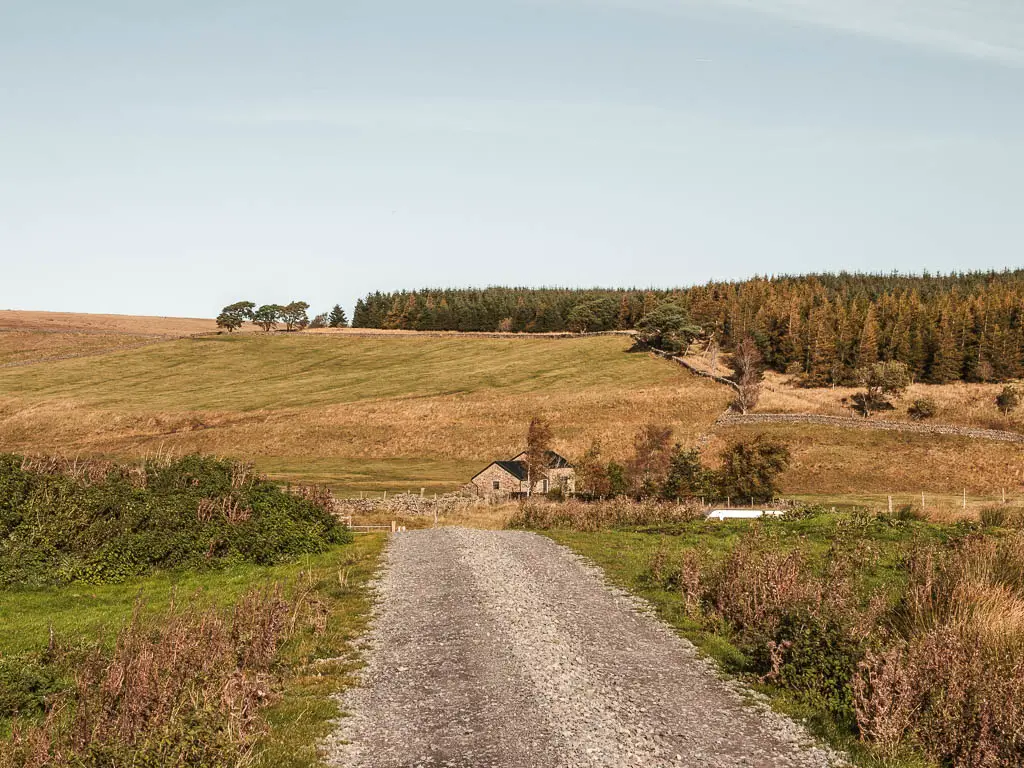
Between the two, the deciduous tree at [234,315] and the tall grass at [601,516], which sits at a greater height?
the deciduous tree at [234,315]

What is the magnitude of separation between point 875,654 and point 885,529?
20274 millimetres

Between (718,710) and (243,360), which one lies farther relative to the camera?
(243,360)

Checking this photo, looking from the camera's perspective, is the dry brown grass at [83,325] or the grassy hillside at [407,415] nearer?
the grassy hillside at [407,415]

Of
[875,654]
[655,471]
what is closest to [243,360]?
[655,471]

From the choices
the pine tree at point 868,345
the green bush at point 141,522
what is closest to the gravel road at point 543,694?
the green bush at point 141,522

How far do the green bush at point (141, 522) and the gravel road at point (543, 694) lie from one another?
8949 millimetres

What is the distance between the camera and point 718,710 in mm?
12500

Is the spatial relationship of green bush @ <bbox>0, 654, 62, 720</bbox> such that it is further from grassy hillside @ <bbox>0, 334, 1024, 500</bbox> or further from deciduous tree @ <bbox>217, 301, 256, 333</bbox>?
deciduous tree @ <bbox>217, 301, 256, 333</bbox>

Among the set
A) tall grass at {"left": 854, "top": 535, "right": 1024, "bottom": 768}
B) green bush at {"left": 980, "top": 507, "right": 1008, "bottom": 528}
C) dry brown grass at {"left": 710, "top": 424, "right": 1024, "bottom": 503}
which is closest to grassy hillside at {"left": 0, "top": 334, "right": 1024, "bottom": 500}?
dry brown grass at {"left": 710, "top": 424, "right": 1024, "bottom": 503}

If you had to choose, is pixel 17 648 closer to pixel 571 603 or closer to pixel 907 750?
pixel 571 603

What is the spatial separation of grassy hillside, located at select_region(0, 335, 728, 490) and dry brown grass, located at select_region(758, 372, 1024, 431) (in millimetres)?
8362

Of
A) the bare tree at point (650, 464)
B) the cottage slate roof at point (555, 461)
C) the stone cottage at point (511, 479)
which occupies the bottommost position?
the stone cottage at point (511, 479)

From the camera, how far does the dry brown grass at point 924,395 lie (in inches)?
3602

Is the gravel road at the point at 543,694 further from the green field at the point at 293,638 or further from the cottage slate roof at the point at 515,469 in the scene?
the cottage slate roof at the point at 515,469
